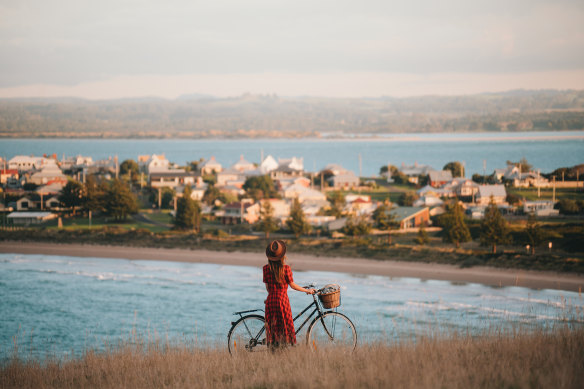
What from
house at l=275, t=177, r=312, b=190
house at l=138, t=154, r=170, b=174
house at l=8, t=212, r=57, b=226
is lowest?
house at l=8, t=212, r=57, b=226

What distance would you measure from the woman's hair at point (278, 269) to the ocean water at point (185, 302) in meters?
8.65

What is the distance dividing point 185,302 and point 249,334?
15.7 meters

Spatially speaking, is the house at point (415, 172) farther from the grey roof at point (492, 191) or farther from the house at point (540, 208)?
the house at point (540, 208)

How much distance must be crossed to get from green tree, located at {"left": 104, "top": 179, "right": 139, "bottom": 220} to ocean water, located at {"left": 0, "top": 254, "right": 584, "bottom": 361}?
1032cm

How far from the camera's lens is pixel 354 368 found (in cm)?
481

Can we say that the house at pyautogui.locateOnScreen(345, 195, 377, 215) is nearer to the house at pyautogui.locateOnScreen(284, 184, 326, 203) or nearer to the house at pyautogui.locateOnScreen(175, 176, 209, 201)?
the house at pyautogui.locateOnScreen(284, 184, 326, 203)

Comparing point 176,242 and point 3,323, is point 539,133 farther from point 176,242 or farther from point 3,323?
point 3,323

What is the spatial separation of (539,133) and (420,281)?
81829mm

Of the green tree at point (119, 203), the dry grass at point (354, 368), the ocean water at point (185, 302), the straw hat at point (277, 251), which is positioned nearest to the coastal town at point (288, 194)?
the green tree at point (119, 203)

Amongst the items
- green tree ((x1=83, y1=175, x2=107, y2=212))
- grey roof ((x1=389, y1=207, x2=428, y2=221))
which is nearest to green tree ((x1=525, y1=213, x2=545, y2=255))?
grey roof ((x1=389, y1=207, x2=428, y2=221))

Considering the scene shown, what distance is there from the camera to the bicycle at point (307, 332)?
5508 millimetres

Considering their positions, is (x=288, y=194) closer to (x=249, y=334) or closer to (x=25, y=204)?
(x=25, y=204)

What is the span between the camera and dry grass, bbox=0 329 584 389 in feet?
14.2

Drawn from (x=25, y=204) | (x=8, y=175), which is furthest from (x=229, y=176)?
(x=8, y=175)
